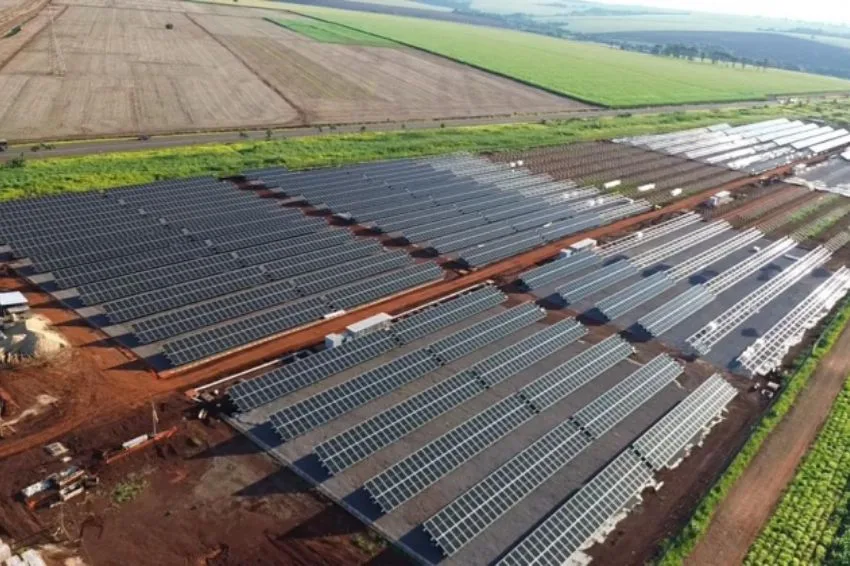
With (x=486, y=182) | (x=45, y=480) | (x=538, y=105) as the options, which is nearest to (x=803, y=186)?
(x=486, y=182)

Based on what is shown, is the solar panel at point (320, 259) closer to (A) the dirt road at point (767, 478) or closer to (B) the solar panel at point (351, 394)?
(B) the solar panel at point (351, 394)

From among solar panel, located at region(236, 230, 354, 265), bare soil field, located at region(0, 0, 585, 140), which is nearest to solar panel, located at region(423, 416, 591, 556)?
solar panel, located at region(236, 230, 354, 265)

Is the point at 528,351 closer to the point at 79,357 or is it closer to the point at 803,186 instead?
the point at 79,357

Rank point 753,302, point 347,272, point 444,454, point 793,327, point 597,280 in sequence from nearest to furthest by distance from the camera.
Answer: point 444,454 < point 793,327 < point 347,272 < point 753,302 < point 597,280

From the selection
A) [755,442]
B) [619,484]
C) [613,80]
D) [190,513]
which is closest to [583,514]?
[619,484]

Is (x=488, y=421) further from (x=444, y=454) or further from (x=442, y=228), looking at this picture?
(x=442, y=228)

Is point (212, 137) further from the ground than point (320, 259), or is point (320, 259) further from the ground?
point (212, 137)

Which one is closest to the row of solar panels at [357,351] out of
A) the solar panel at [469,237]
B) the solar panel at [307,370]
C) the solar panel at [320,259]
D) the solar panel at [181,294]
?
the solar panel at [307,370]
